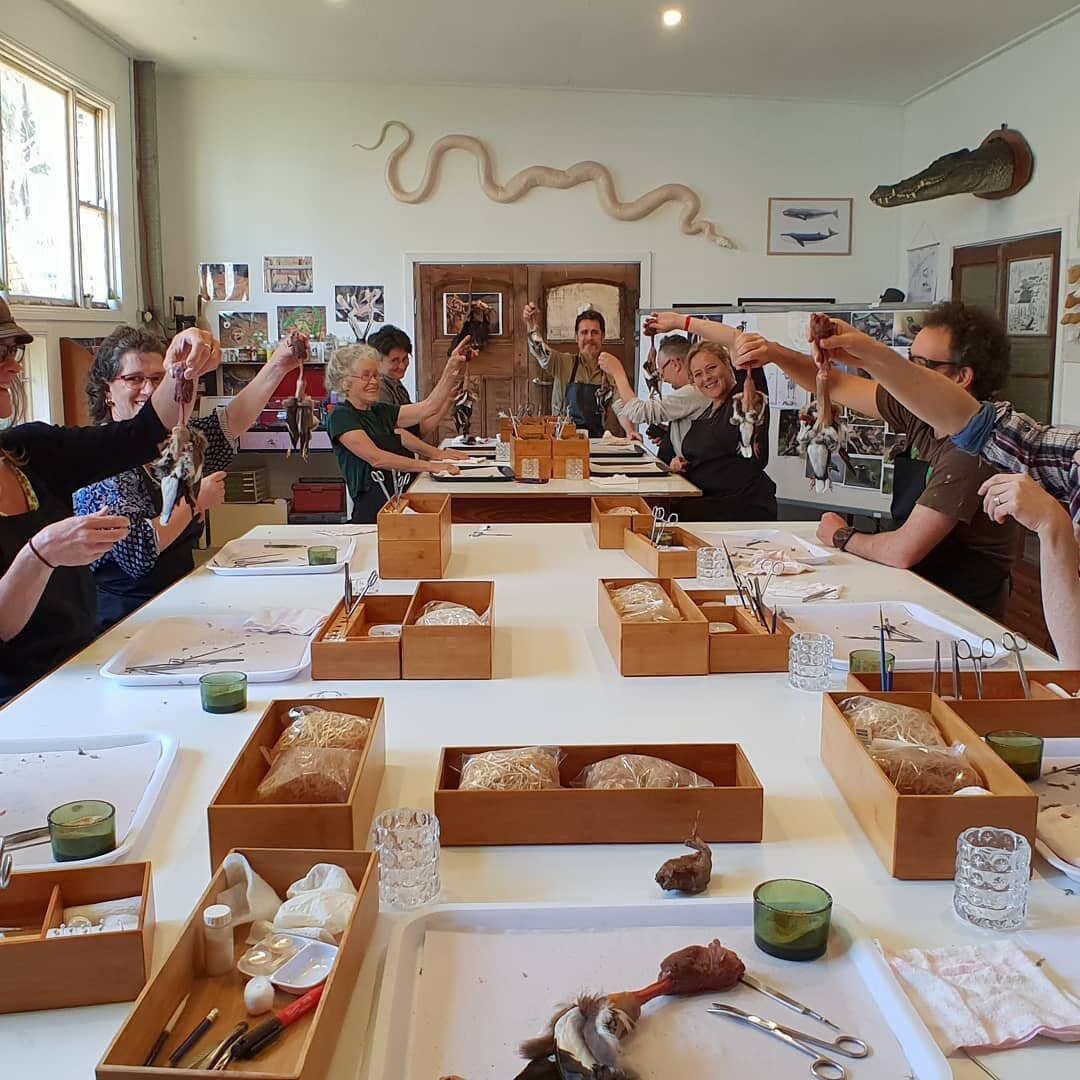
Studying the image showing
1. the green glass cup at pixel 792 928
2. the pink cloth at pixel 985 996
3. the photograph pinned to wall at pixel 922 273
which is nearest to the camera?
the pink cloth at pixel 985 996

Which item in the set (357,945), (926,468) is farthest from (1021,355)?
(357,945)

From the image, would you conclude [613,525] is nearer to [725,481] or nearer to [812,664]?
[812,664]

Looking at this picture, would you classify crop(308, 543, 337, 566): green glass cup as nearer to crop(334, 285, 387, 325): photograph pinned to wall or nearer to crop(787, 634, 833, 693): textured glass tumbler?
crop(787, 634, 833, 693): textured glass tumbler

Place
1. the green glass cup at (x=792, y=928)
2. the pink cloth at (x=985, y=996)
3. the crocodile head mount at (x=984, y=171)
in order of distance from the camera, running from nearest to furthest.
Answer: the pink cloth at (x=985, y=996) < the green glass cup at (x=792, y=928) < the crocodile head mount at (x=984, y=171)

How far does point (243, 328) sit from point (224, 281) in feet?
1.26

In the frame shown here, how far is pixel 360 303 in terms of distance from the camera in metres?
8.27

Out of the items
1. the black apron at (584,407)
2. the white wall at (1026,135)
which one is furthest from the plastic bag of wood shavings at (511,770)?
the white wall at (1026,135)

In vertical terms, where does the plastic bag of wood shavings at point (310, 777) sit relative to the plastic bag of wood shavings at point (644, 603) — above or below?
below

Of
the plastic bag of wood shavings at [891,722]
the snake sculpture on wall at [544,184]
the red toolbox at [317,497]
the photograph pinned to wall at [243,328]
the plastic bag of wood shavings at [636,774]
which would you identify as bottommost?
the red toolbox at [317,497]

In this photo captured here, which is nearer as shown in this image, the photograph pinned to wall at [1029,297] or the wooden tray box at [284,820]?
the wooden tray box at [284,820]

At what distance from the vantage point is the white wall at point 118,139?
601 centimetres

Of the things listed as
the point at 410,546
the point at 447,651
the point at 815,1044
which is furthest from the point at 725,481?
the point at 815,1044

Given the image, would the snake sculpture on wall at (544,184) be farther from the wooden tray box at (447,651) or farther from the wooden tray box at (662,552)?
the wooden tray box at (447,651)

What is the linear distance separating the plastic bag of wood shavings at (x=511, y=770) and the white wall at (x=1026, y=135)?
223 inches
